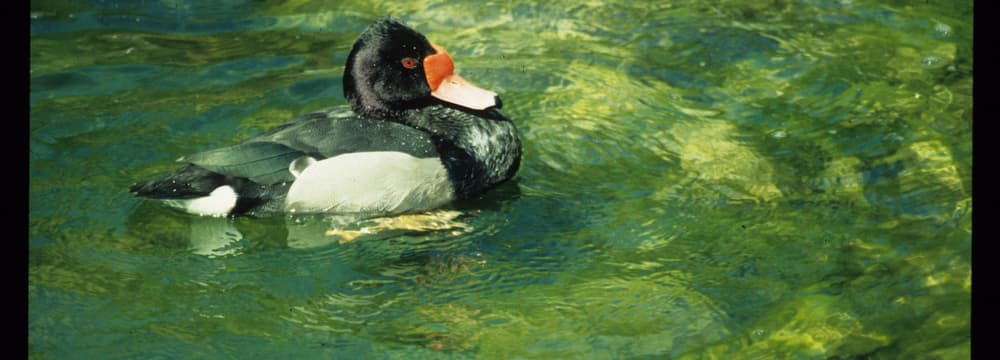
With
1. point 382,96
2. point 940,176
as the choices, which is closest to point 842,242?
point 940,176

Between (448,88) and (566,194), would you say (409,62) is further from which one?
(566,194)

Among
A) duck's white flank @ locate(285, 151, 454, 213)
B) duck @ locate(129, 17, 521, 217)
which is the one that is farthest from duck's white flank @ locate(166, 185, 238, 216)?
duck's white flank @ locate(285, 151, 454, 213)

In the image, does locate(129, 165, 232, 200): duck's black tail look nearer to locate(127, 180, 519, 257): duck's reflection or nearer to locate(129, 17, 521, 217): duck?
locate(129, 17, 521, 217): duck

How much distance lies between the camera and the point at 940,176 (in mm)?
6332

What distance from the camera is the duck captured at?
606 centimetres

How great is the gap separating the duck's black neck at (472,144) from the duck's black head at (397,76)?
0.28ft

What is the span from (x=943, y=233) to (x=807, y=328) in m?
1.16

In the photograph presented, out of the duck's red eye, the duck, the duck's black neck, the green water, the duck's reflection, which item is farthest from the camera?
the duck's red eye

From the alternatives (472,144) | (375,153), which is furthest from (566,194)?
(375,153)

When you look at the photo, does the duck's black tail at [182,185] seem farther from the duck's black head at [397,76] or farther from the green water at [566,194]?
the duck's black head at [397,76]

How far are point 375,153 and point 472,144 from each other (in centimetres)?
64

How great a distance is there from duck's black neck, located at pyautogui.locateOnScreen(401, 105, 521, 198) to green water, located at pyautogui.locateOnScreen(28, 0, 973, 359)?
0.16m

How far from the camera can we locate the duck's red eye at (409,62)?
655 cm

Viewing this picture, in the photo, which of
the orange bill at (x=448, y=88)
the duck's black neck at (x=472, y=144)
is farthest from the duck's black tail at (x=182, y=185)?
the orange bill at (x=448, y=88)
